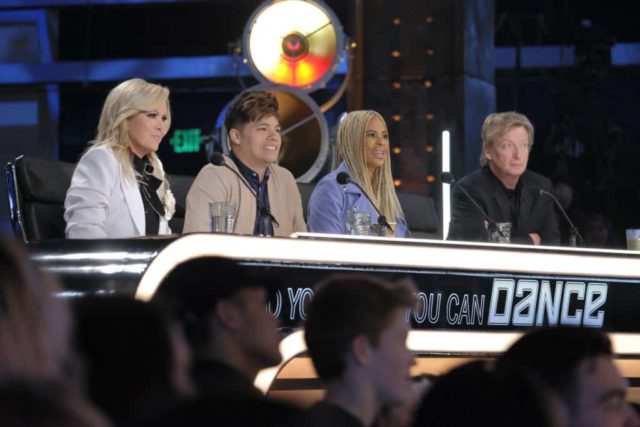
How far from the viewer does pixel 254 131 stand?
4.65m

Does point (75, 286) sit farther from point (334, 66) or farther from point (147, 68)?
point (147, 68)

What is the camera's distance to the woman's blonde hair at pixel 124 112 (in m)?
4.38

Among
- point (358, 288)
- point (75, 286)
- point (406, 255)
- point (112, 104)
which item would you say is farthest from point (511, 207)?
point (358, 288)

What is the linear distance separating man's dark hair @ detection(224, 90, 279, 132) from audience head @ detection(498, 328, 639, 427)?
239cm

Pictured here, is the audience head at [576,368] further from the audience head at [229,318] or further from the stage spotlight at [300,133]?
the stage spotlight at [300,133]

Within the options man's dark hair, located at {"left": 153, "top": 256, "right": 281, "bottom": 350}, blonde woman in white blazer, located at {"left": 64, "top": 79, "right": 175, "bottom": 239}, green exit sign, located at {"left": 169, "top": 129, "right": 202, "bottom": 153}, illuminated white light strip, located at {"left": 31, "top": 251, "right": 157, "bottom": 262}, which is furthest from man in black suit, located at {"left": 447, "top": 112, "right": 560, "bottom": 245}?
green exit sign, located at {"left": 169, "top": 129, "right": 202, "bottom": 153}

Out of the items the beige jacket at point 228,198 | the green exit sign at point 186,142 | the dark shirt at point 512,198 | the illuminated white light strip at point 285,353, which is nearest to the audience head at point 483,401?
the illuminated white light strip at point 285,353

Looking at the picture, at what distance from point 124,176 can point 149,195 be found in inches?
6.5

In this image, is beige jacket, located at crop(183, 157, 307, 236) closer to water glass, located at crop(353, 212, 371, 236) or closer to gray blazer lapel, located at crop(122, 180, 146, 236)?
gray blazer lapel, located at crop(122, 180, 146, 236)

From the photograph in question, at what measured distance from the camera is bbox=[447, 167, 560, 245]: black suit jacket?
17.3 feet

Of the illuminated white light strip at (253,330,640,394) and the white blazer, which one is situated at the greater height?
the white blazer

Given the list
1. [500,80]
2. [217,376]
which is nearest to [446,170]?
[217,376]

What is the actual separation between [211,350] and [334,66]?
4.26 meters

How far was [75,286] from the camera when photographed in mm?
3598
